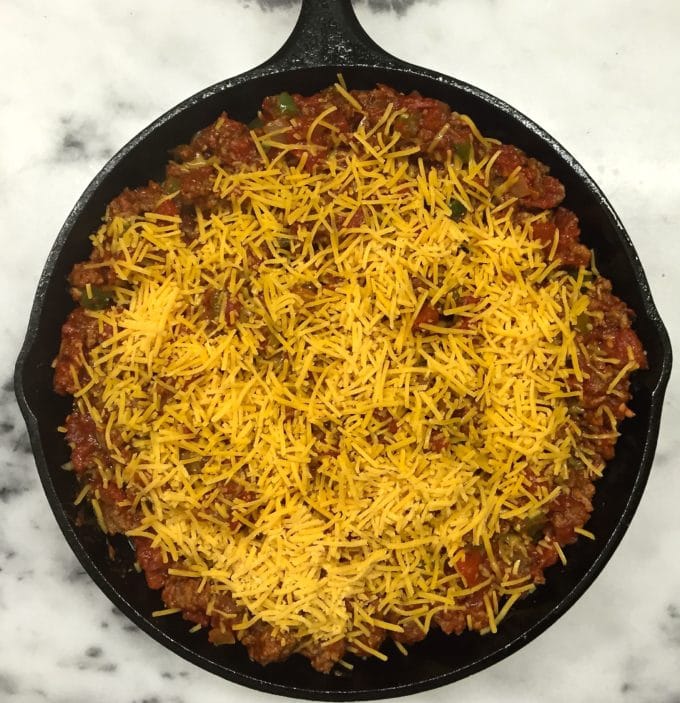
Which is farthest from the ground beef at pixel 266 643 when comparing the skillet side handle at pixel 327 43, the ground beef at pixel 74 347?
the skillet side handle at pixel 327 43

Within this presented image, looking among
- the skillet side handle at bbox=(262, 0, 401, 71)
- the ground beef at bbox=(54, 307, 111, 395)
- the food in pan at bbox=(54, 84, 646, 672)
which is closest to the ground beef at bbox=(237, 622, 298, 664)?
the food in pan at bbox=(54, 84, 646, 672)

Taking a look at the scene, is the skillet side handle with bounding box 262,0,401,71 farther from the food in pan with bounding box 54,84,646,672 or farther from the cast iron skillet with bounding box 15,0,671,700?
the food in pan with bounding box 54,84,646,672

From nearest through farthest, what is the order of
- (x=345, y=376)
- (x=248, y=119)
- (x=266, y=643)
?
(x=345, y=376) → (x=266, y=643) → (x=248, y=119)

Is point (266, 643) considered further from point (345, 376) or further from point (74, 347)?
point (74, 347)

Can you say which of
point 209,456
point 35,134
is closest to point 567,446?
point 209,456

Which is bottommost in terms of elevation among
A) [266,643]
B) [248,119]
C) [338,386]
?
[266,643]

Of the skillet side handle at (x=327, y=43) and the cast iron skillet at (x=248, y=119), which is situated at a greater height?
the skillet side handle at (x=327, y=43)

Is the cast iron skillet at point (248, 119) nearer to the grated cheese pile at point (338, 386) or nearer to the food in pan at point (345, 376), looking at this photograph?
the food in pan at point (345, 376)

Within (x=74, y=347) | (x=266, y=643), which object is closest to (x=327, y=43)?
(x=74, y=347)
